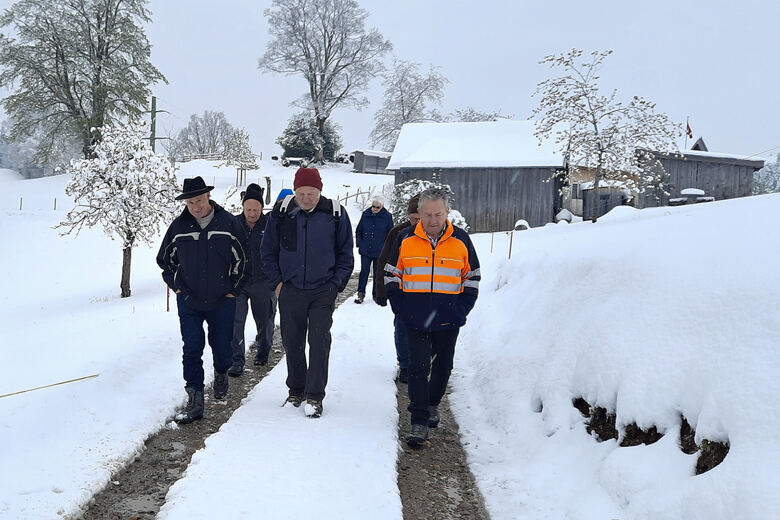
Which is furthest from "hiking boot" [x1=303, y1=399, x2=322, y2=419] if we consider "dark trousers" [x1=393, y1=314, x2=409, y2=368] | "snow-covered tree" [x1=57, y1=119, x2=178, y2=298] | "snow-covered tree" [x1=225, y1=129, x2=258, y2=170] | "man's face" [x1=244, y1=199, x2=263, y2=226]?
"snow-covered tree" [x1=225, y1=129, x2=258, y2=170]

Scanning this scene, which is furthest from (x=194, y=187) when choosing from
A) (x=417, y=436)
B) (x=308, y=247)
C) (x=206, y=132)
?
(x=206, y=132)

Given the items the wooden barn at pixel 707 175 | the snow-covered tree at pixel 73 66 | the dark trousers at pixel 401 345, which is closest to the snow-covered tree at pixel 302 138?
the snow-covered tree at pixel 73 66

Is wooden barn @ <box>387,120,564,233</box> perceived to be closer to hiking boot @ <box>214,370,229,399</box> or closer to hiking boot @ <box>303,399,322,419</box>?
hiking boot @ <box>214,370,229,399</box>

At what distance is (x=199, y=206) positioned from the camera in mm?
4746

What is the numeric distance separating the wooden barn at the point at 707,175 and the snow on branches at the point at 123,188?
19.4 metres

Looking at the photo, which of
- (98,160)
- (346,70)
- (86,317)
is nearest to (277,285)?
(86,317)

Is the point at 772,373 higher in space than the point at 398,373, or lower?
higher

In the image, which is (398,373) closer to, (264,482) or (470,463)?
(470,463)

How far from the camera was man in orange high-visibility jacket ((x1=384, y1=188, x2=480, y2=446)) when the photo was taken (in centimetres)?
438

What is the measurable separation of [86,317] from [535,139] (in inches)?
836

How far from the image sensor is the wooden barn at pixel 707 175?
24.0 m

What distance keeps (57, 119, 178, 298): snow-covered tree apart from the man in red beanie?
31.2 ft

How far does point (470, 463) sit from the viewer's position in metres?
4.33

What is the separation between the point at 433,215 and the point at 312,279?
1.15 m
